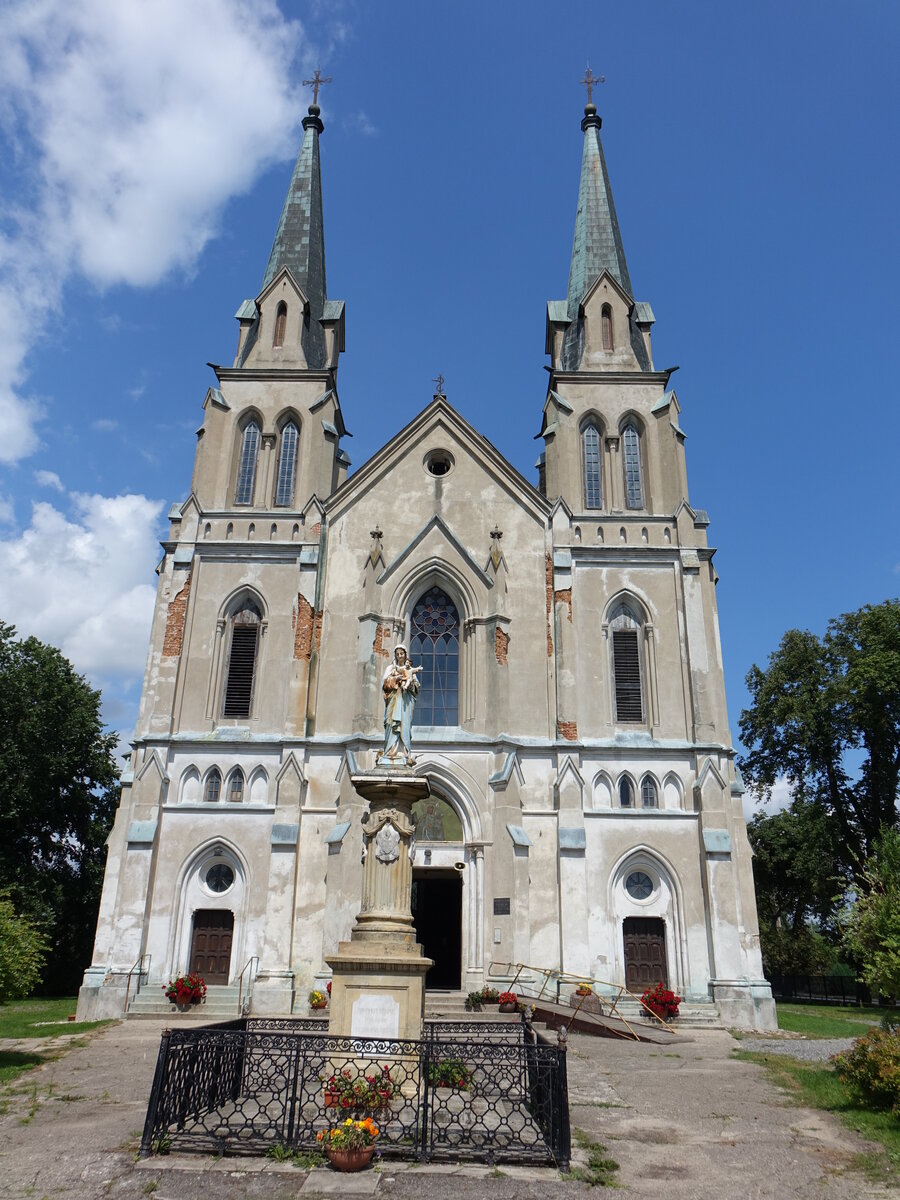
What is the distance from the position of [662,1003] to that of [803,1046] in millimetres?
4362

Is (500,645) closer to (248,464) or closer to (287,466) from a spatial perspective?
(287,466)

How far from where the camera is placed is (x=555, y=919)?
24859mm

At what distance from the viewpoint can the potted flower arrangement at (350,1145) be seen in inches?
334

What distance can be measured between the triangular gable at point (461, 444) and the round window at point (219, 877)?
1165 cm

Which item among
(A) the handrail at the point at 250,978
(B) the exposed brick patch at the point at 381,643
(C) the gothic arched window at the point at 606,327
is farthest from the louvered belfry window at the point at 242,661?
(C) the gothic arched window at the point at 606,327

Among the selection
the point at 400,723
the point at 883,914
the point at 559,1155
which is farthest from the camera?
the point at 883,914

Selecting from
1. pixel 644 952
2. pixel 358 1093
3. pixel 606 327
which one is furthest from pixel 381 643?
pixel 358 1093

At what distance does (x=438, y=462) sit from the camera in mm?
31234

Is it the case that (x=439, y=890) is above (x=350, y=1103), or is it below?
above

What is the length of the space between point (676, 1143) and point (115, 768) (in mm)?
32866

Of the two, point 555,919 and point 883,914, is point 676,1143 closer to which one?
point 883,914

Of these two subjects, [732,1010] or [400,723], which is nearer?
[400,723]

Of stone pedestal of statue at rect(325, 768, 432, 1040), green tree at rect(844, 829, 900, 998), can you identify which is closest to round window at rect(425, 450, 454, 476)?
green tree at rect(844, 829, 900, 998)

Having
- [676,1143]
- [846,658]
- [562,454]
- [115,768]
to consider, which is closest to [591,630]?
[562,454]
